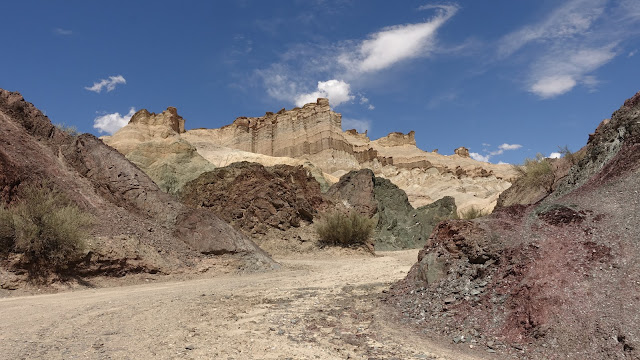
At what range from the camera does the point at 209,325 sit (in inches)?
234

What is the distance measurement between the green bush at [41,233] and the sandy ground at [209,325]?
3.73 feet

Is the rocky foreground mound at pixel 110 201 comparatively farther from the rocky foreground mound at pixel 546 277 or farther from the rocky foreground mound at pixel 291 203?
the rocky foreground mound at pixel 291 203

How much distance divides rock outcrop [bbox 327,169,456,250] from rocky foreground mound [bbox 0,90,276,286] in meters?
13.4

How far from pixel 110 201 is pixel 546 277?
38.4 ft

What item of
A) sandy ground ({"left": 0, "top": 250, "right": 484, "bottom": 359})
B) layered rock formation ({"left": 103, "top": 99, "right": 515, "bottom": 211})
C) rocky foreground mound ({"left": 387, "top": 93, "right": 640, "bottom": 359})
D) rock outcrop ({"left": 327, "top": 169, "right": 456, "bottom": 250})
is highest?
layered rock formation ({"left": 103, "top": 99, "right": 515, "bottom": 211})

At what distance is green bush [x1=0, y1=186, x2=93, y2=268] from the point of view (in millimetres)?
9102

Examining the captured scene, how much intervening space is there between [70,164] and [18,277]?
17.4 ft

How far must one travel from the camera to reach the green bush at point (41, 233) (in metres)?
9.10

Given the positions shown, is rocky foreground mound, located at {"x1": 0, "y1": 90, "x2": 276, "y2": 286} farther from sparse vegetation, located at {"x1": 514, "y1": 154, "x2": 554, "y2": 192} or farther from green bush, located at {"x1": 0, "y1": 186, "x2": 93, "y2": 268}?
sparse vegetation, located at {"x1": 514, "y1": 154, "x2": 554, "y2": 192}

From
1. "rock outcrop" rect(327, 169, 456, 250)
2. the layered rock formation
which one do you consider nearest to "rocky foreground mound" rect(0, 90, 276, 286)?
"rock outcrop" rect(327, 169, 456, 250)

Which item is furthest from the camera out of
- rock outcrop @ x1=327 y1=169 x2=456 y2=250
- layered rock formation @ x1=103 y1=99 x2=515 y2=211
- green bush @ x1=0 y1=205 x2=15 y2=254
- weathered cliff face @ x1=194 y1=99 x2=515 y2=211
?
weathered cliff face @ x1=194 y1=99 x2=515 y2=211

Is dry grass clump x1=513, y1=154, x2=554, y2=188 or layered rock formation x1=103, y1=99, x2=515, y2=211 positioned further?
layered rock formation x1=103, y1=99, x2=515, y2=211

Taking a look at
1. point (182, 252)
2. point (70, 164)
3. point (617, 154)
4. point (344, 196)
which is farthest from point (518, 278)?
point (344, 196)

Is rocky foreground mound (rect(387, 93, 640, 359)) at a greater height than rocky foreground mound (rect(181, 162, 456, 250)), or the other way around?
rocky foreground mound (rect(181, 162, 456, 250))
